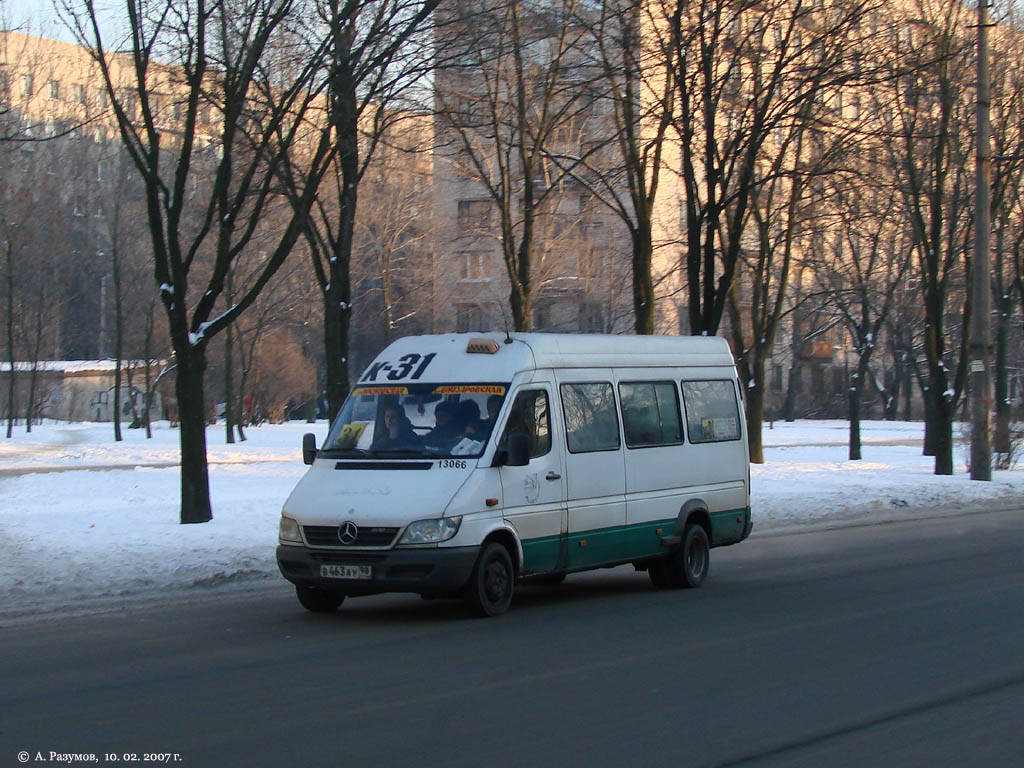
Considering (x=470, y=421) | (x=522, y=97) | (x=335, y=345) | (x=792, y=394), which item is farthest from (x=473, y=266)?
(x=470, y=421)

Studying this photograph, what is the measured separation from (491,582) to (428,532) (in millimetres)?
952

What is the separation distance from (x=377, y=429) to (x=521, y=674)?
3407mm

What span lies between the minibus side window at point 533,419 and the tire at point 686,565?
2.40 metres

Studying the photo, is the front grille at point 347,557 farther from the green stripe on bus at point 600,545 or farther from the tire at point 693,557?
the tire at point 693,557

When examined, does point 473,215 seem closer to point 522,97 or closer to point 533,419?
point 522,97

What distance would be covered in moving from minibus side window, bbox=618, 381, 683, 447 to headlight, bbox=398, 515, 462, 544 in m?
2.89

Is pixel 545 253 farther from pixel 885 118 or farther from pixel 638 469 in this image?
pixel 638 469

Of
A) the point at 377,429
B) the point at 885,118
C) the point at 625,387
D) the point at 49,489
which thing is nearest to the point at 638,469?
the point at 625,387

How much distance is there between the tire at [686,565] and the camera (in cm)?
1256

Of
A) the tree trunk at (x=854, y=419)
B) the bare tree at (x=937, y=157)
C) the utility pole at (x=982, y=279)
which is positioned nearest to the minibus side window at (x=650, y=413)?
the utility pole at (x=982, y=279)

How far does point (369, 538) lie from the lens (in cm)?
981

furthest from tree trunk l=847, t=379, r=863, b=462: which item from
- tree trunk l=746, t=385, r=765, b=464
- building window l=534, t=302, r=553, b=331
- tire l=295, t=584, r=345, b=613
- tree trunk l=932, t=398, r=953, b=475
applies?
tire l=295, t=584, r=345, b=613

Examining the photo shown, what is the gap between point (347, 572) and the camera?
988 centimetres

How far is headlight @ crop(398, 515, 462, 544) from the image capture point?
9.73 m
